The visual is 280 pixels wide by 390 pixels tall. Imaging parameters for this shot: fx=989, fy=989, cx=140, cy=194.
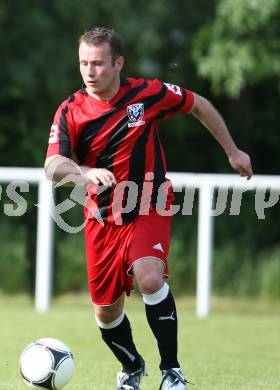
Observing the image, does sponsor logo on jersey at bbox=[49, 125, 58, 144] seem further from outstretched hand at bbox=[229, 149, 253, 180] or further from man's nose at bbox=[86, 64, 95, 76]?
outstretched hand at bbox=[229, 149, 253, 180]

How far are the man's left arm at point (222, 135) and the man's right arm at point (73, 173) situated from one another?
89cm

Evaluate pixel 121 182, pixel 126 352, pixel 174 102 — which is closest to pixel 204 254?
pixel 126 352

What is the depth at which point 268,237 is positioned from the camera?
611 inches

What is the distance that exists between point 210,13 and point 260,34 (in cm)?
248

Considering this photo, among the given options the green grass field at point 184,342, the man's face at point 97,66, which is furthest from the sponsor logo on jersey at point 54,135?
the green grass field at point 184,342

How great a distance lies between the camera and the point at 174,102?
5953 millimetres

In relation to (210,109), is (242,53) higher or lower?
higher

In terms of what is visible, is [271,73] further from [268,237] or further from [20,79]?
[20,79]

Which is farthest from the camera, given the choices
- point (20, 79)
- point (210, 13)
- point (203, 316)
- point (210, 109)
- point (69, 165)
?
point (210, 13)

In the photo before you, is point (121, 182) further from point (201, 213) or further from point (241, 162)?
point (201, 213)

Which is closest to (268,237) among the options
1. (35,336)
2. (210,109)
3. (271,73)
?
(271,73)

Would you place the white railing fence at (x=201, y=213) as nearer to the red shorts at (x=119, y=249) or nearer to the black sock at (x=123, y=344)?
the black sock at (x=123, y=344)

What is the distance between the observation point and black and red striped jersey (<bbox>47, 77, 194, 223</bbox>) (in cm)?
570

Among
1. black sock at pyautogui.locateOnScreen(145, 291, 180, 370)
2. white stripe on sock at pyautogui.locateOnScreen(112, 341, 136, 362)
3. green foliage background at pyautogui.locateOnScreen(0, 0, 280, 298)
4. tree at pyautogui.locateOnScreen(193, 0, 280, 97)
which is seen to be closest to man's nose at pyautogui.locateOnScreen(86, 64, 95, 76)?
black sock at pyautogui.locateOnScreen(145, 291, 180, 370)
